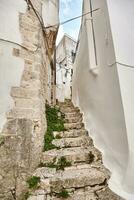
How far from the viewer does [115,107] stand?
136 inches

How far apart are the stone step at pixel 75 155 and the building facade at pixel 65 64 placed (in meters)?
10.7

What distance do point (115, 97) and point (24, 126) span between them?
5.29 ft

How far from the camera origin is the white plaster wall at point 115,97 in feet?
10.1

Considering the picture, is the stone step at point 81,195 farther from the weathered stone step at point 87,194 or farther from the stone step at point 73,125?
the stone step at point 73,125

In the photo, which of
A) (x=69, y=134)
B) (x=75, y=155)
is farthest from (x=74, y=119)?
(x=75, y=155)

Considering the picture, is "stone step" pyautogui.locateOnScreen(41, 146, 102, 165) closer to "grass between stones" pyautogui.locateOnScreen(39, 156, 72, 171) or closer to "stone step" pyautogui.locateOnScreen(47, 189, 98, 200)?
"grass between stones" pyautogui.locateOnScreen(39, 156, 72, 171)

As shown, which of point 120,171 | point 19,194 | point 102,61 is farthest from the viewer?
point 102,61

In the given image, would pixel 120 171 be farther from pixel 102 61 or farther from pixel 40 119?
pixel 102 61

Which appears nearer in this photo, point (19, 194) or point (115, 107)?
point (19, 194)

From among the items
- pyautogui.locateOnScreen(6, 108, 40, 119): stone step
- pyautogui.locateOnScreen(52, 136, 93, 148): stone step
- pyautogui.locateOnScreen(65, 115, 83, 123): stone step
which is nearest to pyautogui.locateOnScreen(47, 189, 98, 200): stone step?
pyautogui.locateOnScreen(52, 136, 93, 148): stone step

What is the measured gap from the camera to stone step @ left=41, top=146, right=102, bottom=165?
11.7ft

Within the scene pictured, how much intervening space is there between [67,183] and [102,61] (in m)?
2.39

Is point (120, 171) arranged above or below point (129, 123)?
below

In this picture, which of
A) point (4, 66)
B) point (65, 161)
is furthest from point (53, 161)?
point (4, 66)
